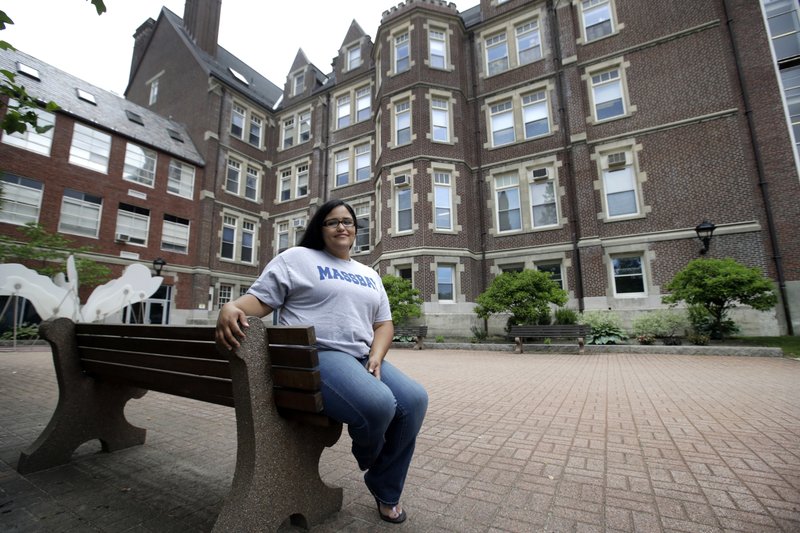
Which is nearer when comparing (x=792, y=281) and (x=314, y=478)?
(x=314, y=478)

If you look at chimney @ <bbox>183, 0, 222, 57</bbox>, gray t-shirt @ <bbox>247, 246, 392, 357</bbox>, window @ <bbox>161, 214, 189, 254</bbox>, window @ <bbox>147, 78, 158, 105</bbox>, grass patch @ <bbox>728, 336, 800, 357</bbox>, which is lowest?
grass patch @ <bbox>728, 336, 800, 357</bbox>

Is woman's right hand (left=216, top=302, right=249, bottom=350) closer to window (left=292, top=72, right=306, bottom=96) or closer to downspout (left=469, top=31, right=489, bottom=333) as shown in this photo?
downspout (left=469, top=31, right=489, bottom=333)

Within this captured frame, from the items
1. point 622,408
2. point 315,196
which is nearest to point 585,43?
point 315,196

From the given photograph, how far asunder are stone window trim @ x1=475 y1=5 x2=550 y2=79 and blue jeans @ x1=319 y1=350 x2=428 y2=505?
20.2m

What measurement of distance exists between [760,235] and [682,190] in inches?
113

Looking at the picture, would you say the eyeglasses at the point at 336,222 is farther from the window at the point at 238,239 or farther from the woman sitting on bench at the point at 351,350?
the window at the point at 238,239

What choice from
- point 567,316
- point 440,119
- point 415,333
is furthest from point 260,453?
point 440,119

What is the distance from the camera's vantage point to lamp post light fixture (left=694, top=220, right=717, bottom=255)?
Result: 1220 centimetres

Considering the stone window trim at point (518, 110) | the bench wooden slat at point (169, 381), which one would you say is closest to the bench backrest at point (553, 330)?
the stone window trim at point (518, 110)

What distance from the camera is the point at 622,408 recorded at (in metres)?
4.35

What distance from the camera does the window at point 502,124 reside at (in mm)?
18094

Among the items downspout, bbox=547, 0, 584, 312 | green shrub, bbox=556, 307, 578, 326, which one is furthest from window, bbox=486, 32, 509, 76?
green shrub, bbox=556, 307, 578, 326

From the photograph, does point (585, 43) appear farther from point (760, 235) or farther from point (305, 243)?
point (305, 243)

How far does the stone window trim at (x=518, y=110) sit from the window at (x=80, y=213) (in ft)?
64.4
